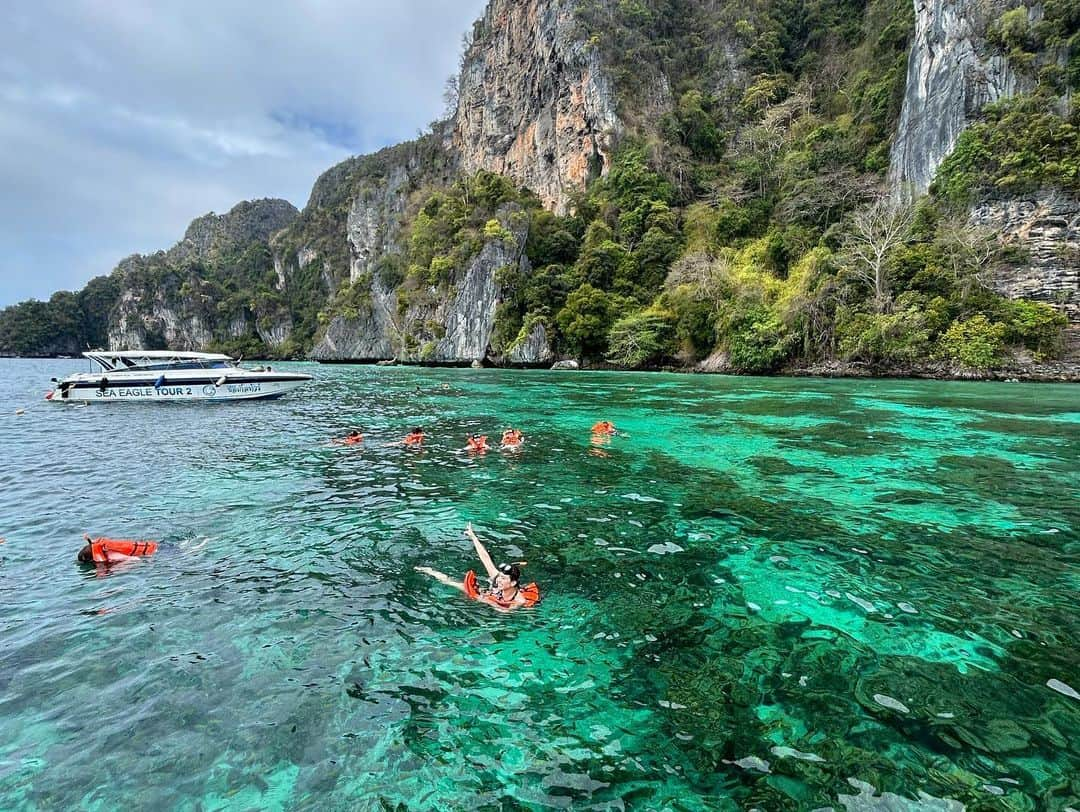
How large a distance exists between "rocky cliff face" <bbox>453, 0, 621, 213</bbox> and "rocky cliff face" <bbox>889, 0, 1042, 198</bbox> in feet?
95.4

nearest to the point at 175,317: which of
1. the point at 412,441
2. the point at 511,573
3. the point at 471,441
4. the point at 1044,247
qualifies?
the point at 412,441

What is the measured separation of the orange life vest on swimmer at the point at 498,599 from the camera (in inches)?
199

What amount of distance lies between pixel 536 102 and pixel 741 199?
36.8 meters

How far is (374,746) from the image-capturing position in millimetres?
3289

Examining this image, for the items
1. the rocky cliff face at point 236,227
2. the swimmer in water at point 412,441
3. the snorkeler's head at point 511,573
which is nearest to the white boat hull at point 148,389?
the swimmer in water at point 412,441

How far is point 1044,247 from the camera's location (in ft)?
93.8

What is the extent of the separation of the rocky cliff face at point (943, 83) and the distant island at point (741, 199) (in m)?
0.15

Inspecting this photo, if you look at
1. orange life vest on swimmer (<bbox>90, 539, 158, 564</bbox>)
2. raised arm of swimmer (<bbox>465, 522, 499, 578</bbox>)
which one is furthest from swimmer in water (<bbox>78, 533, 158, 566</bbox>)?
raised arm of swimmer (<bbox>465, 522, 499, 578</bbox>)

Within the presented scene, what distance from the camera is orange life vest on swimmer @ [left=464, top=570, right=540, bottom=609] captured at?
199 inches

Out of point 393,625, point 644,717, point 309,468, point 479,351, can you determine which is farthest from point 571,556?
point 479,351

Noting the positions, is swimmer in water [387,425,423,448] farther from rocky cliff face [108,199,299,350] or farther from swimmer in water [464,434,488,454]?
rocky cliff face [108,199,299,350]

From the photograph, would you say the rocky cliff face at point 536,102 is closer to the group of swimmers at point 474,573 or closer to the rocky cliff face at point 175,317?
the rocky cliff face at point 175,317

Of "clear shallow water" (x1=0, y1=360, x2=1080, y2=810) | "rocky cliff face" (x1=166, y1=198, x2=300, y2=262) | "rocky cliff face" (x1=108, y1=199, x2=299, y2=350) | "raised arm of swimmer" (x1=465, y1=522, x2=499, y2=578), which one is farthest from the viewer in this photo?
"rocky cliff face" (x1=166, y1=198, x2=300, y2=262)

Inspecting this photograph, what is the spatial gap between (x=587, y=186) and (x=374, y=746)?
64.8 meters
